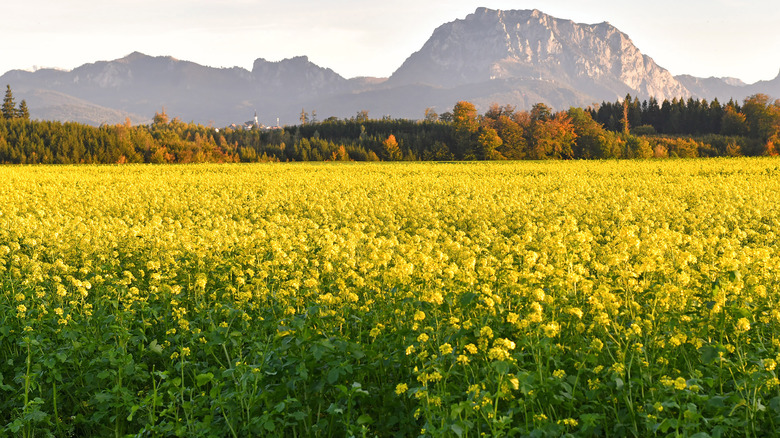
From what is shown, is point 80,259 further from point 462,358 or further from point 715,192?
point 715,192

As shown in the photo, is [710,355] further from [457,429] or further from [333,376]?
[333,376]

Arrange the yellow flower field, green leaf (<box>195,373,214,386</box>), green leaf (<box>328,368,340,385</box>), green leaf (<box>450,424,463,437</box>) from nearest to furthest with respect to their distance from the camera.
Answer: green leaf (<box>450,424,463,437</box>), the yellow flower field, green leaf (<box>195,373,214,386</box>), green leaf (<box>328,368,340,385</box>)

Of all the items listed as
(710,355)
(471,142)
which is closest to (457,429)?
(710,355)

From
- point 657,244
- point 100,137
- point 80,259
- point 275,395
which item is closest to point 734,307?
point 657,244

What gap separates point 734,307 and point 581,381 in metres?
1.66

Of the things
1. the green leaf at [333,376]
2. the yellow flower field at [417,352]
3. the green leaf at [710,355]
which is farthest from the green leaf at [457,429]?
the green leaf at [710,355]

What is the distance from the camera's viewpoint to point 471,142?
98438 mm

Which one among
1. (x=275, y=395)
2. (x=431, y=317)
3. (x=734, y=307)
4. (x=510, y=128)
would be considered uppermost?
(x=510, y=128)

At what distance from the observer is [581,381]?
565 cm

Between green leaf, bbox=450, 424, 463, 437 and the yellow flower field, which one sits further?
the yellow flower field

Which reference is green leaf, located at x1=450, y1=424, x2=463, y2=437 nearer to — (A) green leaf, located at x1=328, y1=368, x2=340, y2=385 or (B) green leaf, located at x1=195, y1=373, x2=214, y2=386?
(A) green leaf, located at x1=328, y1=368, x2=340, y2=385

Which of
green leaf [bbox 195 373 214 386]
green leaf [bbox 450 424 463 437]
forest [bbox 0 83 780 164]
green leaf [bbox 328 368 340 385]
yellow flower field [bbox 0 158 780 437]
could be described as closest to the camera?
green leaf [bbox 450 424 463 437]

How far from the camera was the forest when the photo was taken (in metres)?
89.2

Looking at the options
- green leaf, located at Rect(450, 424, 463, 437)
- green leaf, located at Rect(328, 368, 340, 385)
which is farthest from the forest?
green leaf, located at Rect(450, 424, 463, 437)
